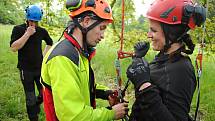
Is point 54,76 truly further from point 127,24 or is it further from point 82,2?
point 127,24

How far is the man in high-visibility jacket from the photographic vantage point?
2613 millimetres

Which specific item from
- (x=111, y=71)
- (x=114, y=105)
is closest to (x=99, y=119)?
(x=114, y=105)

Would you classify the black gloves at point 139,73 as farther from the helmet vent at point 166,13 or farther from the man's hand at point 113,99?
the man's hand at point 113,99

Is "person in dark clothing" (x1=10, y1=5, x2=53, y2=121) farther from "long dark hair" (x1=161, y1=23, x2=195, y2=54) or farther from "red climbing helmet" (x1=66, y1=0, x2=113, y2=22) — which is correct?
"long dark hair" (x1=161, y1=23, x2=195, y2=54)

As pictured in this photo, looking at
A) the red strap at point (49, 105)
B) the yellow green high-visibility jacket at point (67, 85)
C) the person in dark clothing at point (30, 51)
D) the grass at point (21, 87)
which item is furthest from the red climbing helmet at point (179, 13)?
the grass at point (21, 87)

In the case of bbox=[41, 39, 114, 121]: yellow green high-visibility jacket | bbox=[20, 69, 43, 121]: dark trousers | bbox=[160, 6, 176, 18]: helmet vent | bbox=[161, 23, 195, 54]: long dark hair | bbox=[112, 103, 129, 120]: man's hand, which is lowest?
bbox=[20, 69, 43, 121]: dark trousers

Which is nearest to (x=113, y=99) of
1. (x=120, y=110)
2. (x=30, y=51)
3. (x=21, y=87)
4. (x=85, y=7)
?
(x=120, y=110)

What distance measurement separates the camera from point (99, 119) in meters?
2.78

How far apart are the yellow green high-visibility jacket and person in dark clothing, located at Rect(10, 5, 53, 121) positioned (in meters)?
3.42

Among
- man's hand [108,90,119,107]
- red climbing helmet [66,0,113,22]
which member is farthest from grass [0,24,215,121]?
red climbing helmet [66,0,113,22]

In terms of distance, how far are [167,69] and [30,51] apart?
4137 mm

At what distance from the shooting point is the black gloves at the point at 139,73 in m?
2.63

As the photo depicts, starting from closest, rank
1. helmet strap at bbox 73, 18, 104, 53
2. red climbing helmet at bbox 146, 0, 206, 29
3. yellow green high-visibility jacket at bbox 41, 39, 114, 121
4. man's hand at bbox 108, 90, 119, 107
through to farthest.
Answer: yellow green high-visibility jacket at bbox 41, 39, 114, 121
red climbing helmet at bbox 146, 0, 206, 29
helmet strap at bbox 73, 18, 104, 53
man's hand at bbox 108, 90, 119, 107

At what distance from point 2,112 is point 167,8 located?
500cm
